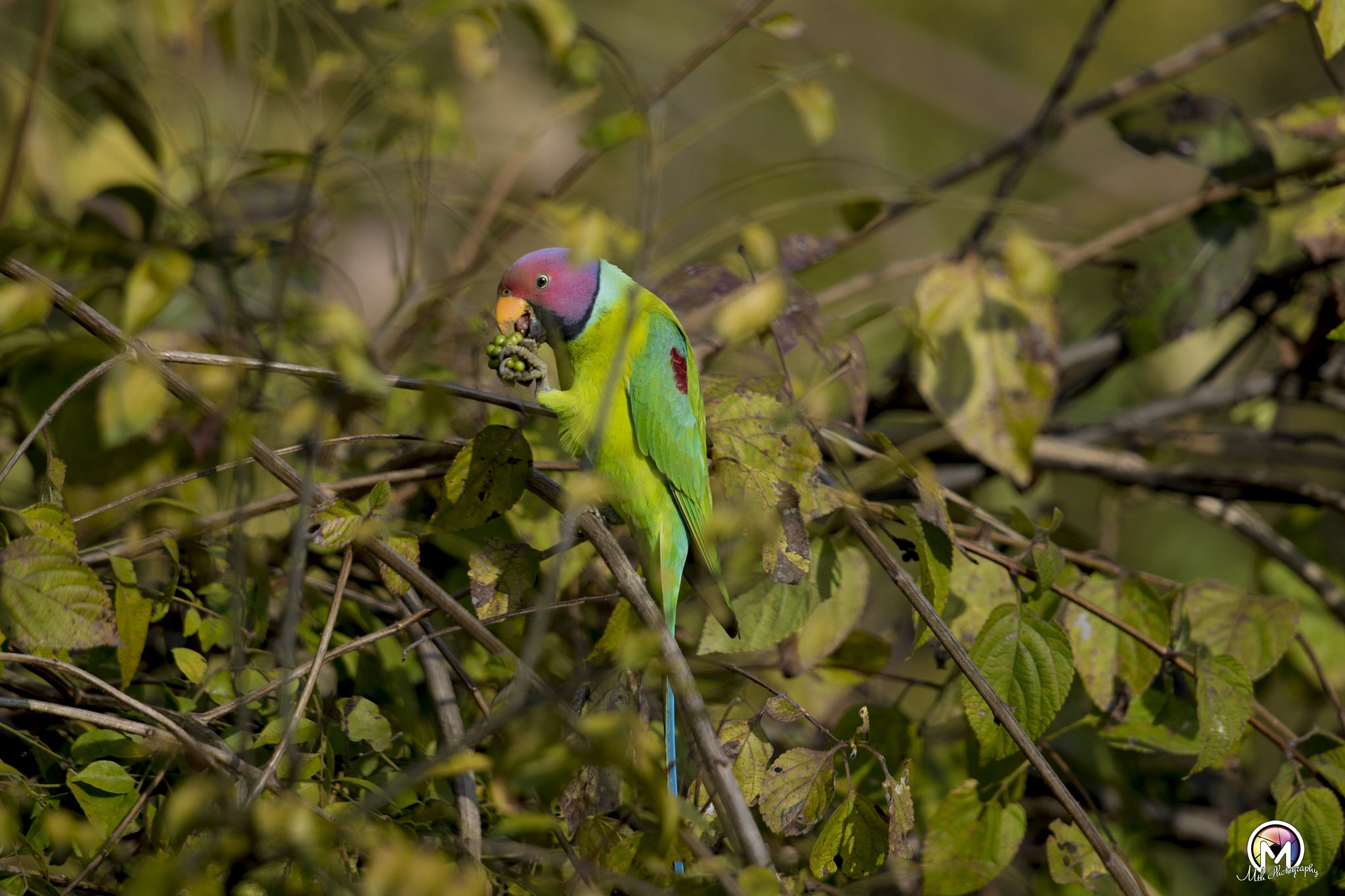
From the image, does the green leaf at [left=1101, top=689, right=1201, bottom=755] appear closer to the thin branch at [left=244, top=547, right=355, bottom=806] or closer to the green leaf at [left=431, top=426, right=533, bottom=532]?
the green leaf at [left=431, top=426, right=533, bottom=532]

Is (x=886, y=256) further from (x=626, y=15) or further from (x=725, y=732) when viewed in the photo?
(x=725, y=732)

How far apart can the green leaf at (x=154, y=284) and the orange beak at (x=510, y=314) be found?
0.81m

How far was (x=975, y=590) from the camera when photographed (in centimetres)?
161

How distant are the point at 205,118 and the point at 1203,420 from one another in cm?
273

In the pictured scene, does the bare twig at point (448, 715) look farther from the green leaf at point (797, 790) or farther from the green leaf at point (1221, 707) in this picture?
the green leaf at point (1221, 707)

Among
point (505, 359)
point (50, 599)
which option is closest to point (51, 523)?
point (50, 599)

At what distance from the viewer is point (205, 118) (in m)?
2.02

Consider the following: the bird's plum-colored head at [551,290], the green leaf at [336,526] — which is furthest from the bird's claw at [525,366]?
the green leaf at [336,526]

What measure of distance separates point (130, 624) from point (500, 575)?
49 cm

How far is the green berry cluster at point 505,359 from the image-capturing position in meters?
1.74

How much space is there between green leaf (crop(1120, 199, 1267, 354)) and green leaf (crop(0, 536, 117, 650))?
2.13 metres

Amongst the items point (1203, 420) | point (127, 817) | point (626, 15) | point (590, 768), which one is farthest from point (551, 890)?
point (626, 15)

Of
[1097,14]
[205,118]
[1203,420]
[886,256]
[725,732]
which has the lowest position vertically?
[886,256]

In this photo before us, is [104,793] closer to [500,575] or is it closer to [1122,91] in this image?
[500,575]
